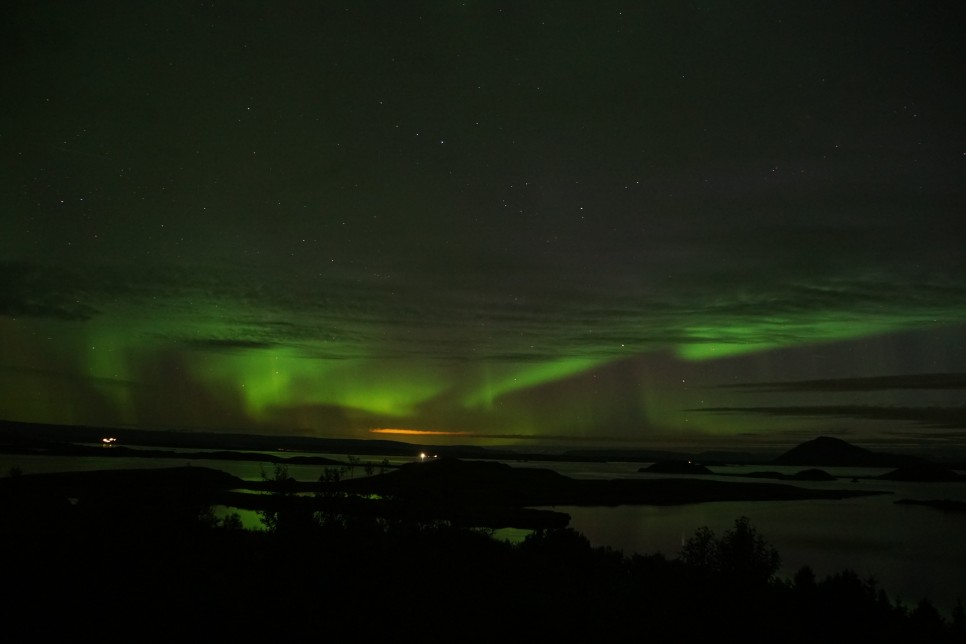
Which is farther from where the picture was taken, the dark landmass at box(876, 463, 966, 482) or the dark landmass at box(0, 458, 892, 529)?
the dark landmass at box(876, 463, 966, 482)

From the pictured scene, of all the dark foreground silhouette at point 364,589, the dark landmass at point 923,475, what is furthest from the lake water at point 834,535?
the dark landmass at point 923,475

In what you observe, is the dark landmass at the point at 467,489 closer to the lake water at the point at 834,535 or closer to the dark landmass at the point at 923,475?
the lake water at the point at 834,535

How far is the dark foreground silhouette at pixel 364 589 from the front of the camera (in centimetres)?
1166

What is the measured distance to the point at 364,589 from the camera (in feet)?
43.3

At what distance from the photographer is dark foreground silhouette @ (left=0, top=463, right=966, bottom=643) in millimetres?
11656

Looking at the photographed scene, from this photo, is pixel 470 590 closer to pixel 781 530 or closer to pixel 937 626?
pixel 937 626

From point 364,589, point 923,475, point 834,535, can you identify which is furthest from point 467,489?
point 923,475

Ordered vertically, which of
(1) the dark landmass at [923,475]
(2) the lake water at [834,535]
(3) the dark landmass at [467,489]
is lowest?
(1) the dark landmass at [923,475]

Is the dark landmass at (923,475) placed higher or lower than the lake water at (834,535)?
lower

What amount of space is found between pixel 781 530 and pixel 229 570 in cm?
4469

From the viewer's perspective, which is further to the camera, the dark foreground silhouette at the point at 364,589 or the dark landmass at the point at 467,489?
the dark landmass at the point at 467,489

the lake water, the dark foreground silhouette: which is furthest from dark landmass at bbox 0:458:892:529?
the dark foreground silhouette

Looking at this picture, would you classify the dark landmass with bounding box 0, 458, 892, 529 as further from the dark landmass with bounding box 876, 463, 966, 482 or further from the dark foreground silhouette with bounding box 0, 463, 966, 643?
the dark landmass with bounding box 876, 463, 966, 482

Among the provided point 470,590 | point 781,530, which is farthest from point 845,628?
point 781,530
